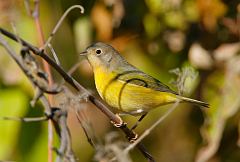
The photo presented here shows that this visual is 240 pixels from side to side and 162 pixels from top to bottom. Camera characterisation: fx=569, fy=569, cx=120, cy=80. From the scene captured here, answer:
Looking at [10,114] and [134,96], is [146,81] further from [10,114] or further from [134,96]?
[10,114]

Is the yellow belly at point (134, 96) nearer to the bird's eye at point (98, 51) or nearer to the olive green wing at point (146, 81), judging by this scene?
the olive green wing at point (146, 81)

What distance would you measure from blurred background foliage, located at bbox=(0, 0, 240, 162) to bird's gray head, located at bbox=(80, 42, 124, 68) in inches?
2.1

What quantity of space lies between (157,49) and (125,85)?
32 cm

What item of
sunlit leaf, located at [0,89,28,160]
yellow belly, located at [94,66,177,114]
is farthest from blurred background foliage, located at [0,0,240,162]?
yellow belly, located at [94,66,177,114]

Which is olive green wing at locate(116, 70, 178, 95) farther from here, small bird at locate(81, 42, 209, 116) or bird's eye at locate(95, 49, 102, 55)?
bird's eye at locate(95, 49, 102, 55)

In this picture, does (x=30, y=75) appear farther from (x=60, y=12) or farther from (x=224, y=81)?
(x=224, y=81)

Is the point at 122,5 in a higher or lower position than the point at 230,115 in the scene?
higher

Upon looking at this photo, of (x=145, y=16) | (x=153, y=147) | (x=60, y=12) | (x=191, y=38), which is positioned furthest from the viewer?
(x=153, y=147)

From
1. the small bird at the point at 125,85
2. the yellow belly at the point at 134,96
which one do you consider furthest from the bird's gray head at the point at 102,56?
the yellow belly at the point at 134,96

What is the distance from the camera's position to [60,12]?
132 inches

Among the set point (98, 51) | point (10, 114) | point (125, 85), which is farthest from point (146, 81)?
point (10, 114)

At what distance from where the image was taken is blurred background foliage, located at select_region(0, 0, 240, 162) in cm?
310

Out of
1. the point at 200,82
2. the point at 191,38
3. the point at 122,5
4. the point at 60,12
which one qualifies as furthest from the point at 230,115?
the point at 60,12

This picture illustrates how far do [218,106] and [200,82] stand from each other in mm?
265
